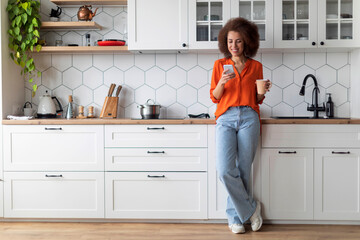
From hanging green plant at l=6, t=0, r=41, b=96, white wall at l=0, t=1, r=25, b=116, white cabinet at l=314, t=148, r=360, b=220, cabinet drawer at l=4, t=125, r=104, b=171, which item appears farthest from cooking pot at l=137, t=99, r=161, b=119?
white cabinet at l=314, t=148, r=360, b=220

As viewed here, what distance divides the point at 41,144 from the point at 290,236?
1.98 metres

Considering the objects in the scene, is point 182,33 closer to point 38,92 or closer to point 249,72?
point 249,72

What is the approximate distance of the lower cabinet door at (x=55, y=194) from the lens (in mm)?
3328

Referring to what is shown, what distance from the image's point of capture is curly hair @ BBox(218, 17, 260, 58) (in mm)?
3139

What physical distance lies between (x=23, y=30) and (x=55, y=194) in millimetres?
1434

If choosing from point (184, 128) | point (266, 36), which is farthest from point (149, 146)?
point (266, 36)

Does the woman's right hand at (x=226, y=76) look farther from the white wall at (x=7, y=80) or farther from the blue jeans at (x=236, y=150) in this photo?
the white wall at (x=7, y=80)

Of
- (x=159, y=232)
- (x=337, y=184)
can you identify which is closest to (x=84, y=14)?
(x=159, y=232)

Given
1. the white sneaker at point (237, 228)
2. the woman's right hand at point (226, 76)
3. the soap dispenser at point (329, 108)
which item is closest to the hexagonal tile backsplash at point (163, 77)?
the soap dispenser at point (329, 108)

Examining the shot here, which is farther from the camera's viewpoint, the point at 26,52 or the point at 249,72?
the point at 26,52

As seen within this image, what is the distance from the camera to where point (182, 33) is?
352 cm

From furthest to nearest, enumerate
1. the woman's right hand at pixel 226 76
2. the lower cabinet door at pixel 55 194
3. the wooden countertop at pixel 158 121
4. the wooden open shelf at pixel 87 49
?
1. the wooden open shelf at pixel 87 49
2. the lower cabinet door at pixel 55 194
3. the wooden countertop at pixel 158 121
4. the woman's right hand at pixel 226 76

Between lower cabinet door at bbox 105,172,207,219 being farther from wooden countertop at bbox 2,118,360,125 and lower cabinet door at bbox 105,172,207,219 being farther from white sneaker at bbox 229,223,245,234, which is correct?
wooden countertop at bbox 2,118,360,125

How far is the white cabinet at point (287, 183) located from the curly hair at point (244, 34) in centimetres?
78
